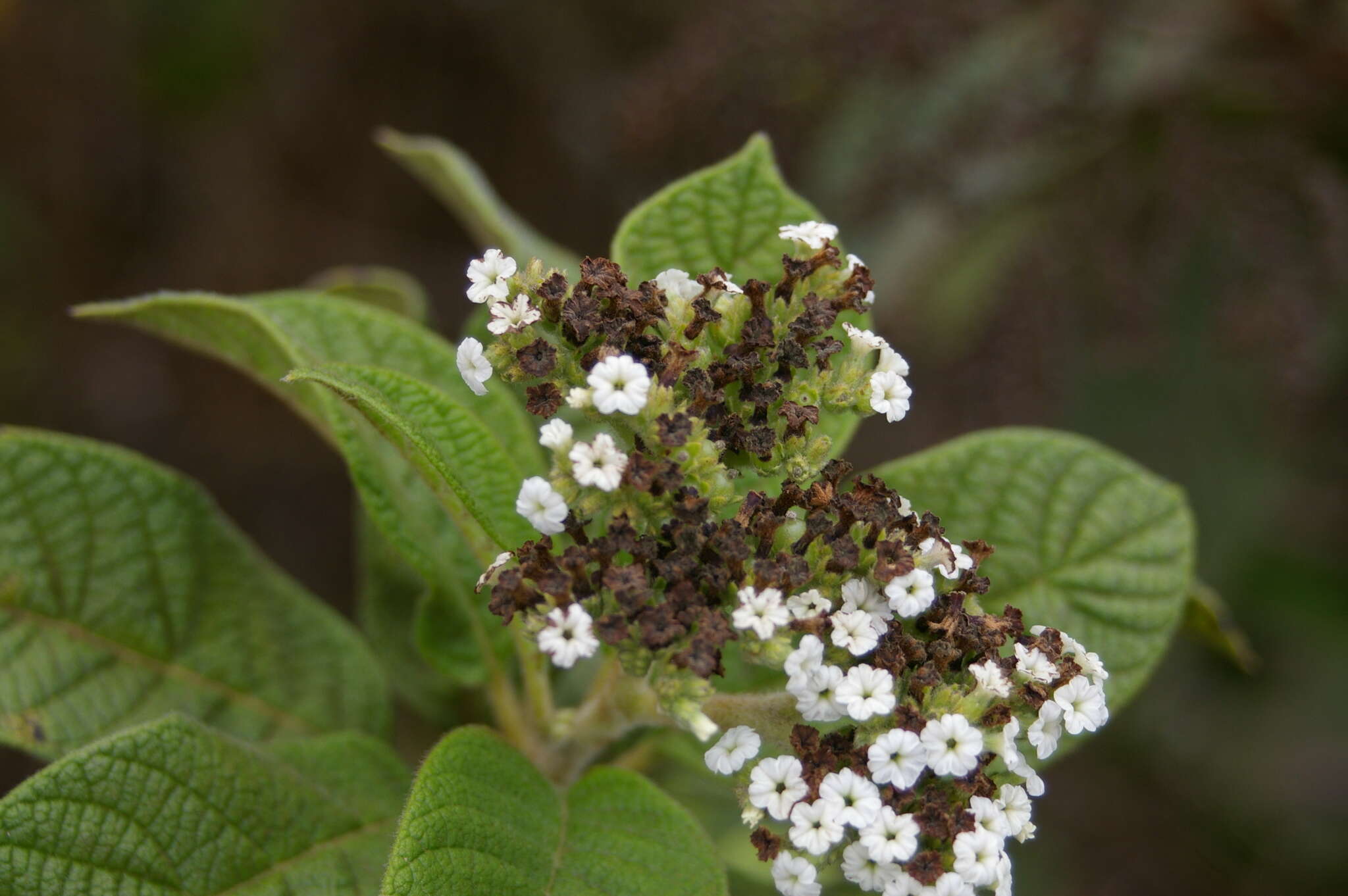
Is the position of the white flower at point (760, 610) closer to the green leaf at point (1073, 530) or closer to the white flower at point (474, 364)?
the white flower at point (474, 364)

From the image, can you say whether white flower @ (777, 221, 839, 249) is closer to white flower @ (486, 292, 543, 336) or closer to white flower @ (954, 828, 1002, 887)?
white flower @ (486, 292, 543, 336)

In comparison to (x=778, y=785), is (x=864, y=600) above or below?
above

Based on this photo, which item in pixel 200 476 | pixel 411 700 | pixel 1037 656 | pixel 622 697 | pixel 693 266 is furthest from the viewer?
pixel 200 476

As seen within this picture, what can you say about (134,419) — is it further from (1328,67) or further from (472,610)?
(1328,67)

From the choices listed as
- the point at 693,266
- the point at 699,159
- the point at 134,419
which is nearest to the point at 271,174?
the point at 134,419

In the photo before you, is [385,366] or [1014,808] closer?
[1014,808]

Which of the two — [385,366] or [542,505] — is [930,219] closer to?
[385,366]

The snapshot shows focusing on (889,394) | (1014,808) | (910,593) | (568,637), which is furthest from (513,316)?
(1014,808)
